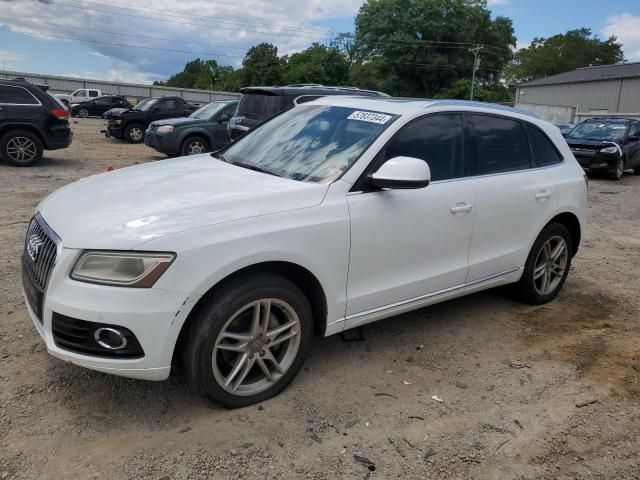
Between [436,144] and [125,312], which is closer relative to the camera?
[125,312]

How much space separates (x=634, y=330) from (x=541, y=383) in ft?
4.86

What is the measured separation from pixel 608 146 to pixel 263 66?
67.1 metres

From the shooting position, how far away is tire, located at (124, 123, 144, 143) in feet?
60.1

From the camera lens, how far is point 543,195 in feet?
14.6

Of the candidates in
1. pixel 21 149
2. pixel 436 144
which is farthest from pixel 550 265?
pixel 21 149

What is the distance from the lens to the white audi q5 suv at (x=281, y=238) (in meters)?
2.64

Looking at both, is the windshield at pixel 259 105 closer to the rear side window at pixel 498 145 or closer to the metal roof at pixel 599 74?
the rear side window at pixel 498 145

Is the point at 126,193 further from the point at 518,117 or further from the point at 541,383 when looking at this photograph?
the point at 518,117

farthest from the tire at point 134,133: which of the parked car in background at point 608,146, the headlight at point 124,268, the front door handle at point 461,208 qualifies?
the headlight at point 124,268

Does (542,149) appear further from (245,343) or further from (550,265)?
(245,343)

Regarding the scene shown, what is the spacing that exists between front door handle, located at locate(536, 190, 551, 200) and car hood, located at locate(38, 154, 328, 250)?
210 cm

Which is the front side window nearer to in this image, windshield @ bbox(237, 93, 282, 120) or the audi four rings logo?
the audi four rings logo

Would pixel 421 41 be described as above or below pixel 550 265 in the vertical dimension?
above

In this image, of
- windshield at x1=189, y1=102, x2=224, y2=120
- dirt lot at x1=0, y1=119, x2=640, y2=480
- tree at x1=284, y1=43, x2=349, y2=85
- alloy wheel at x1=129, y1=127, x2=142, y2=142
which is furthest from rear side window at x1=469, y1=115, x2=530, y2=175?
tree at x1=284, y1=43, x2=349, y2=85
